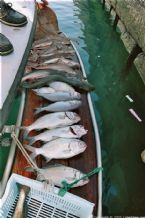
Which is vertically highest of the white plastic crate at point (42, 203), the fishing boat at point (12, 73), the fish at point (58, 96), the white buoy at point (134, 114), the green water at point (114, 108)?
the fishing boat at point (12, 73)

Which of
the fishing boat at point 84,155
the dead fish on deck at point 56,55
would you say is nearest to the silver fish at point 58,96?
the fishing boat at point 84,155

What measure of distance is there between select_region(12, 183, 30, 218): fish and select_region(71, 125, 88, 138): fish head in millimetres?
1167

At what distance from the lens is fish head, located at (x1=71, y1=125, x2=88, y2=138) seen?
186 inches

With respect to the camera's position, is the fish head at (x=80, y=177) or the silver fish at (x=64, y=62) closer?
the fish head at (x=80, y=177)

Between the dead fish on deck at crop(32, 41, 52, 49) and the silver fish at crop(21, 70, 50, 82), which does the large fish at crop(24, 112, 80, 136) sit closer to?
the silver fish at crop(21, 70, 50, 82)

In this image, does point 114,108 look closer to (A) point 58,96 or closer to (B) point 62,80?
(B) point 62,80

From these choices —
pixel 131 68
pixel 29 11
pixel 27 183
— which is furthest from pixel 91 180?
pixel 131 68

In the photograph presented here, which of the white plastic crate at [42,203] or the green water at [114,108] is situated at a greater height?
the white plastic crate at [42,203]

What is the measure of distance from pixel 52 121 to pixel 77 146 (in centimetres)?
58

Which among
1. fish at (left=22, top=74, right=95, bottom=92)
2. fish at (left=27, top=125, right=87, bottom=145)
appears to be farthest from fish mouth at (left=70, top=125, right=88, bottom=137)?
fish at (left=22, top=74, right=95, bottom=92)

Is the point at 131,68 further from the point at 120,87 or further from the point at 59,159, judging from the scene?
the point at 59,159

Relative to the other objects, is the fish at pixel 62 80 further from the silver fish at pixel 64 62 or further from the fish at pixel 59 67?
the silver fish at pixel 64 62

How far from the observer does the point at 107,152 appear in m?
6.34

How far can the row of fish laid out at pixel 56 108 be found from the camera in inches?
167
